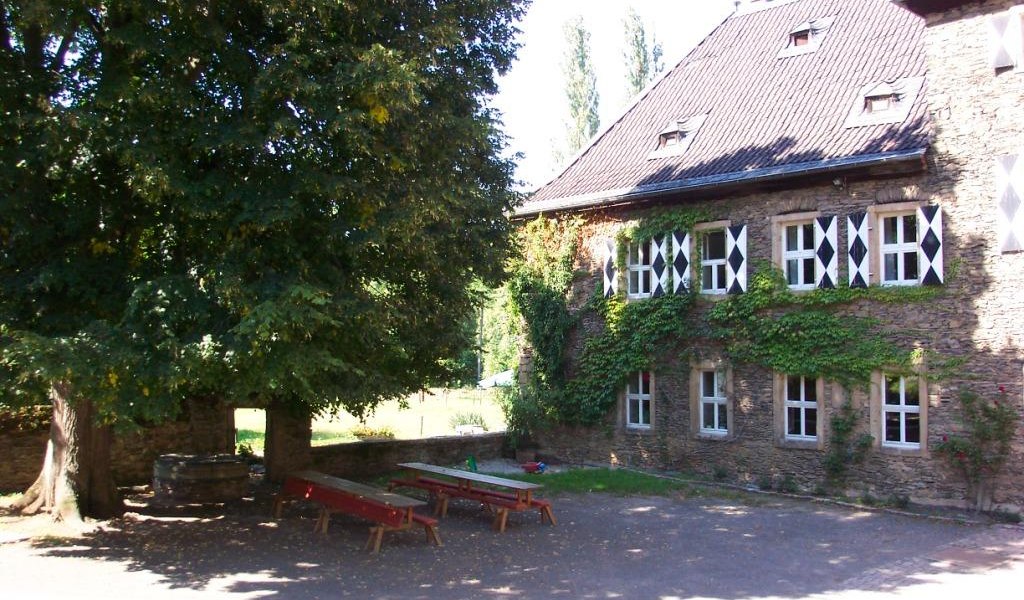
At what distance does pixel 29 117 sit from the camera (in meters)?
8.23

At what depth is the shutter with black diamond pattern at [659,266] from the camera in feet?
57.3

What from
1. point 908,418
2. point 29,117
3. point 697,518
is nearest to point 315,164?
point 29,117

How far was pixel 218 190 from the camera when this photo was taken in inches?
338

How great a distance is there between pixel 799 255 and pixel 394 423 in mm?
17893

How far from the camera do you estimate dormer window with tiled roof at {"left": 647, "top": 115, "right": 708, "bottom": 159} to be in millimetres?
18531

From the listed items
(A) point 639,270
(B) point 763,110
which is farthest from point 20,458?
(B) point 763,110

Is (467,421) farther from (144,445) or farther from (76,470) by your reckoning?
(76,470)

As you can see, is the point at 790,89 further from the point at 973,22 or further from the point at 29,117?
the point at 29,117

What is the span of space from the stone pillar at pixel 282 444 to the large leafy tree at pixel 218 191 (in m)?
5.66

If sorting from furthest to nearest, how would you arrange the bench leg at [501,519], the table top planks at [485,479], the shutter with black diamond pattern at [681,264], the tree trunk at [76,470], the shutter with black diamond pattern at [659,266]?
1. the shutter with black diamond pattern at [659,266]
2. the shutter with black diamond pattern at [681,264]
3. the table top planks at [485,479]
4. the bench leg at [501,519]
5. the tree trunk at [76,470]

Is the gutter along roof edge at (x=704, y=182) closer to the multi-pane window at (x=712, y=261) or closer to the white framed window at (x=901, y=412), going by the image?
the multi-pane window at (x=712, y=261)

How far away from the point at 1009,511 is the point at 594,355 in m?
8.27

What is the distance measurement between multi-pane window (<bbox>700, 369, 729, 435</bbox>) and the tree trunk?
411 inches

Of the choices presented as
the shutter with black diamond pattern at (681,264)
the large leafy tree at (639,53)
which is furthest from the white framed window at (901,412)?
the large leafy tree at (639,53)
